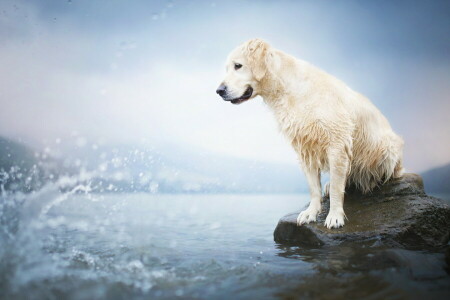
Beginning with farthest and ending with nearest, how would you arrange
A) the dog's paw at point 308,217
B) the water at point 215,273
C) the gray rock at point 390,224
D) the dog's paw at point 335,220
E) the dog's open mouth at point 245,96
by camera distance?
the dog's open mouth at point 245,96, the dog's paw at point 308,217, the dog's paw at point 335,220, the gray rock at point 390,224, the water at point 215,273

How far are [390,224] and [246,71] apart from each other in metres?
3.02

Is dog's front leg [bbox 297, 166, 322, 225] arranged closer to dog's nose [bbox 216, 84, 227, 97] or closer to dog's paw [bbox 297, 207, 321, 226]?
dog's paw [bbox 297, 207, 321, 226]

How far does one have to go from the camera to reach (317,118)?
417 centimetres

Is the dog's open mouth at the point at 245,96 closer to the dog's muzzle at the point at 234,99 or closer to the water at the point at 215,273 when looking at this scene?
the dog's muzzle at the point at 234,99

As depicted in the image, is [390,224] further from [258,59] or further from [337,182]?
[258,59]

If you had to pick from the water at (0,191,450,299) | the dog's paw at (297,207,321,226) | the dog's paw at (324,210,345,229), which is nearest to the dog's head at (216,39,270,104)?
the dog's paw at (297,207,321,226)

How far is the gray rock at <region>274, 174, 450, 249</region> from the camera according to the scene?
151 inches

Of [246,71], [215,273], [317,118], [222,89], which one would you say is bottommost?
[215,273]

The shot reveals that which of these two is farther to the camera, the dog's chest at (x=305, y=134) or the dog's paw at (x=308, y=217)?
the dog's paw at (x=308, y=217)

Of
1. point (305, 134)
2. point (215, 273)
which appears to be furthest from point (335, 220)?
point (215, 273)

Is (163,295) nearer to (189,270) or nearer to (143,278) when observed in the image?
(143,278)

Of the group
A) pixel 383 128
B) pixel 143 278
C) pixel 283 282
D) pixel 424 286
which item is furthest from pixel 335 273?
pixel 383 128

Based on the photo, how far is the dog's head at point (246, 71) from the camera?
177 inches

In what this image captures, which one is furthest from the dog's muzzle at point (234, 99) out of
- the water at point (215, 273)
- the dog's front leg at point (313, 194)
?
the water at point (215, 273)
